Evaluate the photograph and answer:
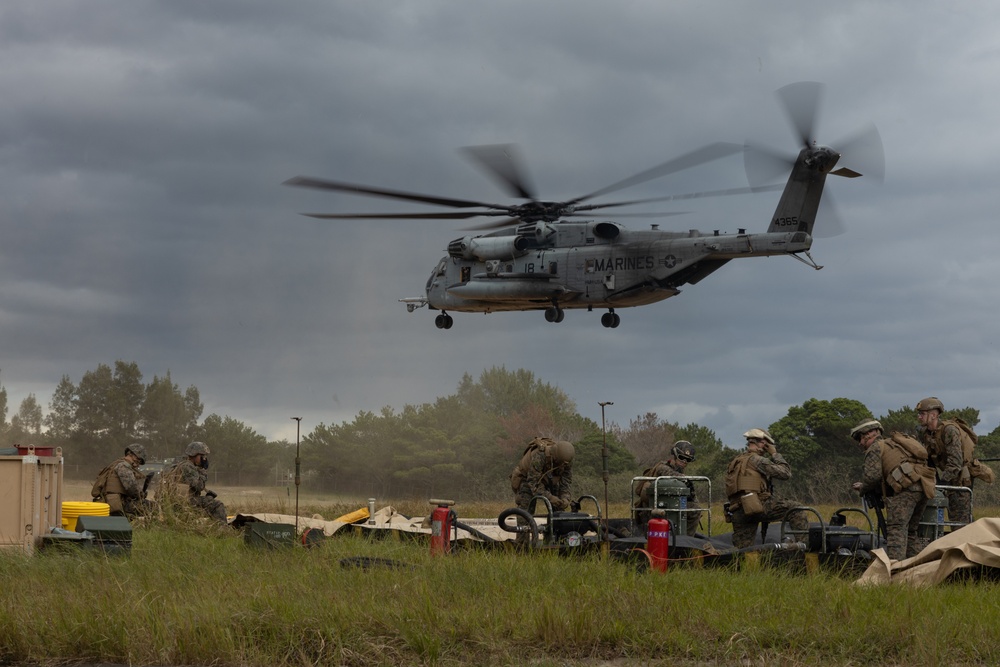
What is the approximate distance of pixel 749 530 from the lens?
11938mm

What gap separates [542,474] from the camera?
46.4 ft

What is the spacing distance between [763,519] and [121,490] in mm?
8966

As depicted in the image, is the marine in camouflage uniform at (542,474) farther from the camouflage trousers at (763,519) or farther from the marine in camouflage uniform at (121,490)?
the marine in camouflage uniform at (121,490)

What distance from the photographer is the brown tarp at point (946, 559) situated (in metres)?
9.60

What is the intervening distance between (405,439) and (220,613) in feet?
112

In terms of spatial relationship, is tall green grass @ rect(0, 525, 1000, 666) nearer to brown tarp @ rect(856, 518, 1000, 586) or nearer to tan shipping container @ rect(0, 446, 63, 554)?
brown tarp @ rect(856, 518, 1000, 586)

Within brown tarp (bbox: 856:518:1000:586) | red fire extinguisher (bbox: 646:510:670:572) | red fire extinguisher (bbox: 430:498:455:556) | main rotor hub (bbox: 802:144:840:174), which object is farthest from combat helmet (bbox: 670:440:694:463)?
main rotor hub (bbox: 802:144:840:174)

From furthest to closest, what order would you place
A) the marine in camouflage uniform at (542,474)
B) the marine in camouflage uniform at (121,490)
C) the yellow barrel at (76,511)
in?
the marine in camouflage uniform at (121,490) < the marine in camouflage uniform at (542,474) < the yellow barrel at (76,511)

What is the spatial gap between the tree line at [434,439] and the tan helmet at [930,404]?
22.5 metres

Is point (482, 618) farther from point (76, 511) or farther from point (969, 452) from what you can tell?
point (969, 452)

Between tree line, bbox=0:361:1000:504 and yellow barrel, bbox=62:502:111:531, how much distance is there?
23079 millimetres

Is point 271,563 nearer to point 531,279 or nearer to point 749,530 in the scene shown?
point 749,530

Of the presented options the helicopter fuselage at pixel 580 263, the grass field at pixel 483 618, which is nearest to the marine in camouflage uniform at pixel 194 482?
the grass field at pixel 483 618

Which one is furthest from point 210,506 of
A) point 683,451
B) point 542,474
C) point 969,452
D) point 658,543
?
point 969,452
